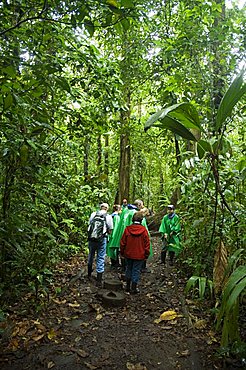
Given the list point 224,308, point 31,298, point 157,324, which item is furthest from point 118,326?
point 224,308

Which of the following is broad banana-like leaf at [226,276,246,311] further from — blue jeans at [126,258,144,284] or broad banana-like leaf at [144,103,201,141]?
blue jeans at [126,258,144,284]

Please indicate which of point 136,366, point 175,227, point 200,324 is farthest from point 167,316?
point 175,227

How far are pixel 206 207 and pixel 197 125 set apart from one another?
3064 mm

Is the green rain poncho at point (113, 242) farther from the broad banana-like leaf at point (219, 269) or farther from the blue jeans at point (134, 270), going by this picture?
the broad banana-like leaf at point (219, 269)

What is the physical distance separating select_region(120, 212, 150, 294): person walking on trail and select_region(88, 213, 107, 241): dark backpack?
2.01 ft

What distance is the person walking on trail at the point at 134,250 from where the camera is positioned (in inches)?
238

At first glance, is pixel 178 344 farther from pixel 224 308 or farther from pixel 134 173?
pixel 134 173

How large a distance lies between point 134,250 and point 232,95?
13.6ft

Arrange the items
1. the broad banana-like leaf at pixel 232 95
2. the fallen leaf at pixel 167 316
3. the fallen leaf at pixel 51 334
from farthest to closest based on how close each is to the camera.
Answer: the fallen leaf at pixel 167 316 < the fallen leaf at pixel 51 334 < the broad banana-like leaf at pixel 232 95

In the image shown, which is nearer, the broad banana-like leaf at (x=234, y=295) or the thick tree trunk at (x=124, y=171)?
the broad banana-like leaf at (x=234, y=295)

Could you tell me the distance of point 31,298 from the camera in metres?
5.02

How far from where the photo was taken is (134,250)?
19.8 feet

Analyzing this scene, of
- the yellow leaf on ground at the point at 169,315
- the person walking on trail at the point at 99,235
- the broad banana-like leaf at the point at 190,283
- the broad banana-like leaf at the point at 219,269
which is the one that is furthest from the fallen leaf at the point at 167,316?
the person walking on trail at the point at 99,235

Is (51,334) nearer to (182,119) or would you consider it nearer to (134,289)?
(134,289)
